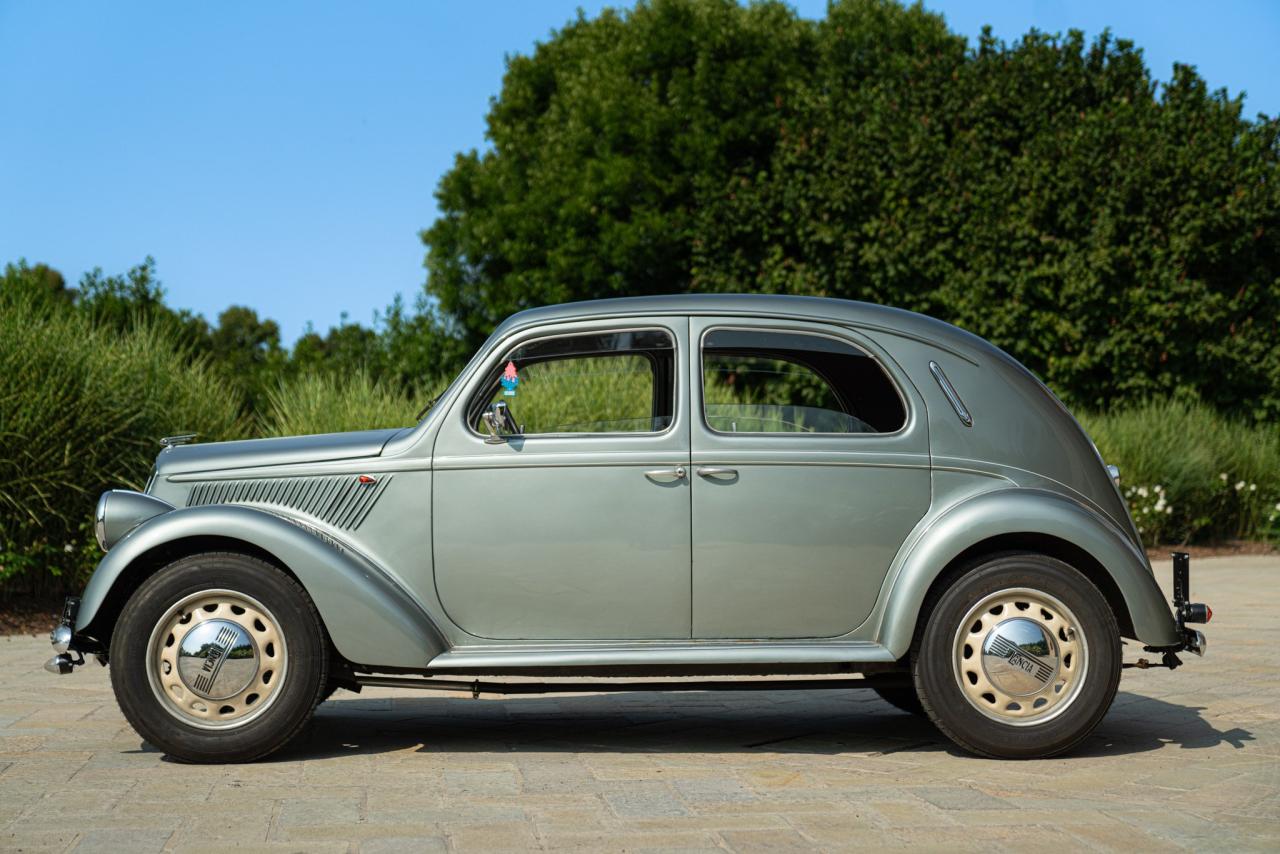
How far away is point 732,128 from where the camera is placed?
27.7m

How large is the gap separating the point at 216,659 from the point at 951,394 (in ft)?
10.4

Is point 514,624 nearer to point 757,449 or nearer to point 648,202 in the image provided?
point 757,449

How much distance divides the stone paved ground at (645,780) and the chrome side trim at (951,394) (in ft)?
4.63

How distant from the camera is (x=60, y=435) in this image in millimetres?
10547

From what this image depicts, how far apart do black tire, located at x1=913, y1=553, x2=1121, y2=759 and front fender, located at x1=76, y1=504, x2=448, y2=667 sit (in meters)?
2.08

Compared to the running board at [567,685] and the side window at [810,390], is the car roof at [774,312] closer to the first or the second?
the side window at [810,390]

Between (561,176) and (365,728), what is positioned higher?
(561,176)

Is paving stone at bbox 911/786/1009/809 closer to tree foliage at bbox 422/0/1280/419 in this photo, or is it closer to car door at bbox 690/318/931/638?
car door at bbox 690/318/931/638

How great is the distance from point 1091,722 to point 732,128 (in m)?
23.3

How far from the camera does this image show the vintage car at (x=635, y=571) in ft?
18.1

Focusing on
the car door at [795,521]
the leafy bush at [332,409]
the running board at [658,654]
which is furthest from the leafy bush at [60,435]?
the car door at [795,521]

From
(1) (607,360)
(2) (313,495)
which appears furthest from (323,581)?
(1) (607,360)

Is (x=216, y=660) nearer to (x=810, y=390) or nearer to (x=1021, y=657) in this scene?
(x=810, y=390)

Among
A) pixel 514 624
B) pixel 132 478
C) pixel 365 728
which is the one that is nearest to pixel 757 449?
pixel 514 624
